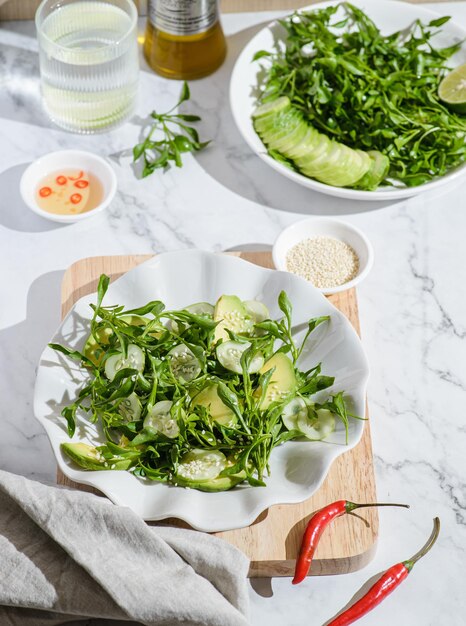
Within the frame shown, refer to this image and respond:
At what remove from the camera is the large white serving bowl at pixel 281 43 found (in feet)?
5.84

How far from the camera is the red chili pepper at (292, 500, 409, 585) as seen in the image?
140cm

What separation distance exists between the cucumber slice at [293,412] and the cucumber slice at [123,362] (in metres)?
0.24

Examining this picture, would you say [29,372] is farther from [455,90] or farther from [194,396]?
[455,90]

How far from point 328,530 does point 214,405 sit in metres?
0.27

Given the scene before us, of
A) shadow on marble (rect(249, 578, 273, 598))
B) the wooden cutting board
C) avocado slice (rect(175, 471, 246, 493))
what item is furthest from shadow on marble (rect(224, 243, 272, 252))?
shadow on marble (rect(249, 578, 273, 598))

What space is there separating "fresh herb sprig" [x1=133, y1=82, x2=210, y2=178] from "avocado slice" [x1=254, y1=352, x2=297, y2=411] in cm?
60

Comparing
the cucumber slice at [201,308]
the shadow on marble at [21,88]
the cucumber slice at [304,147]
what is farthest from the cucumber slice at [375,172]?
the shadow on marble at [21,88]

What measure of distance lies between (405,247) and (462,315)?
0.61 ft

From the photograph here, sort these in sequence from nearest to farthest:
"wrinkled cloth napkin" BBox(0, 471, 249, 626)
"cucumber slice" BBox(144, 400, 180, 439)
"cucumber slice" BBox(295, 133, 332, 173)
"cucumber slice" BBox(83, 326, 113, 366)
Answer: "wrinkled cloth napkin" BBox(0, 471, 249, 626), "cucumber slice" BBox(144, 400, 180, 439), "cucumber slice" BBox(83, 326, 113, 366), "cucumber slice" BBox(295, 133, 332, 173)

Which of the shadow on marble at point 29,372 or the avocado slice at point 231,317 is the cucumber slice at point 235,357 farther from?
the shadow on marble at point 29,372

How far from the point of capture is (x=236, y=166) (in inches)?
75.8

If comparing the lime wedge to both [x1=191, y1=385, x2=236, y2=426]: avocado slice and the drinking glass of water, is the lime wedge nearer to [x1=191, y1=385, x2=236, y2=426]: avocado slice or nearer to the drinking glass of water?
the drinking glass of water

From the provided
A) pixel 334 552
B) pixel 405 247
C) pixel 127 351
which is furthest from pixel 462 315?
pixel 127 351

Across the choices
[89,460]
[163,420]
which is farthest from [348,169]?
[89,460]
